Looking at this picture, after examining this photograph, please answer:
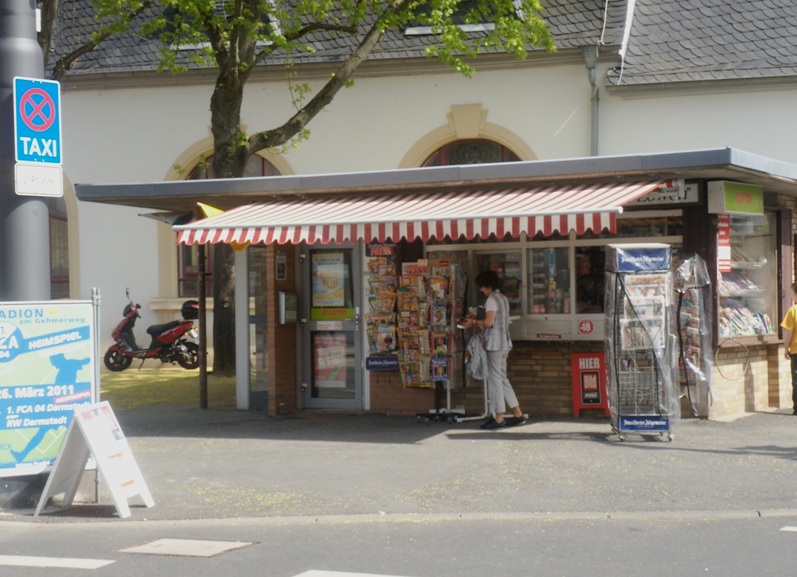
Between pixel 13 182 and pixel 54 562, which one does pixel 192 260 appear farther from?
pixel 54 562

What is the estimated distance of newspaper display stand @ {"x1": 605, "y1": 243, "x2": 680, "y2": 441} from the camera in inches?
463

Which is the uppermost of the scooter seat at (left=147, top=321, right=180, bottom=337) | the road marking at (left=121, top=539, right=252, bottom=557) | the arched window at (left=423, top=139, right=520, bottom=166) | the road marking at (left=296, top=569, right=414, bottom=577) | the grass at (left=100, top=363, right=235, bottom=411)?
the arched window at (left=423, top=139, right=520, bottom=166)

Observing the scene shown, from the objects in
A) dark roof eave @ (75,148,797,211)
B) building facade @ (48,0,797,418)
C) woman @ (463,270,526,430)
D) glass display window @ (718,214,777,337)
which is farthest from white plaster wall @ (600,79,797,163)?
woman @ (463,270,526,430)

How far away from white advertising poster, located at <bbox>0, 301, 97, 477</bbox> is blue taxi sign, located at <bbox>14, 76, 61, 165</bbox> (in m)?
1.18

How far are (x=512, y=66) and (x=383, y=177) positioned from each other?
28.9 ft

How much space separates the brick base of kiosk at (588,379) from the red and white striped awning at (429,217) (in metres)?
2.15

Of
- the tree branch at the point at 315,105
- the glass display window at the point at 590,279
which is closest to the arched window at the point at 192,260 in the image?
the tree branch at the point at 315,105

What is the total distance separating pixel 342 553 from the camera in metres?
7.21

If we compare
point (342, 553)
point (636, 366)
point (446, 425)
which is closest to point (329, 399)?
point (446, 425)

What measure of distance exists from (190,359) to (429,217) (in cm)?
1062

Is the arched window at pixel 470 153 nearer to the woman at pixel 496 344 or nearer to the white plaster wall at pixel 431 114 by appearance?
the white plaster wall at pixel 431 114

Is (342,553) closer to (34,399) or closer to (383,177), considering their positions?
(34,399)

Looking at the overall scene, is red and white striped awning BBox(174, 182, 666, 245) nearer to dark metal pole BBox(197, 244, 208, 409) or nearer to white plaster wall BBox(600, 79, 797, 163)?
dark metal pole BBox(197, 244, 208, 409)

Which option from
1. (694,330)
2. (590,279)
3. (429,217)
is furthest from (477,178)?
(694,330)
